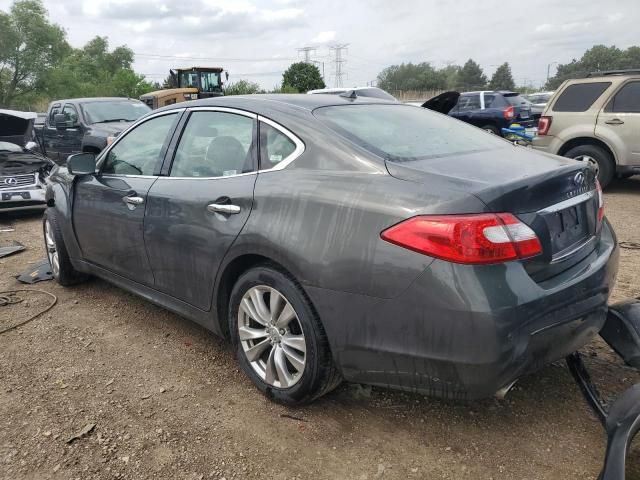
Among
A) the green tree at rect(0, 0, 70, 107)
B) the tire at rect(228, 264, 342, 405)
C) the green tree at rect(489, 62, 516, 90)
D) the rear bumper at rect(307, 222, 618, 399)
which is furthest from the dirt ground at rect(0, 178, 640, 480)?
the green tree at rect(489, 62, 516, 90)

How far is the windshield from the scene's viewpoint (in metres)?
10.3

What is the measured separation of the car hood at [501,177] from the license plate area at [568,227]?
0.07 metres

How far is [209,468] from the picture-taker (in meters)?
2.33

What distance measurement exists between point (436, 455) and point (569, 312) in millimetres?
850

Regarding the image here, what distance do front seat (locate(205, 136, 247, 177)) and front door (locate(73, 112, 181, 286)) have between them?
471 millimetres

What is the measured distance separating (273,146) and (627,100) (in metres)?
7.25

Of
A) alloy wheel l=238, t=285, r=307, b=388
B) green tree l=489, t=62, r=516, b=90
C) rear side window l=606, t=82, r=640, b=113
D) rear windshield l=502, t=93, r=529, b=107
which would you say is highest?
green tree l=489, t=62, r=516, b=90

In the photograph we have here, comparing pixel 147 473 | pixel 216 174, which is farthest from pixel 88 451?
pixel 216 174

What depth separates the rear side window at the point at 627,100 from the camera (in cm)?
784

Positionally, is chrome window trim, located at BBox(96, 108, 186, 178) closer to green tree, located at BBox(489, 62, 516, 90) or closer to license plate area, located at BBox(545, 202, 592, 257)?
license plate area, located at BBox(545, 202, 592, 257)

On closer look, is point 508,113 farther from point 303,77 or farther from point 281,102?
point 303,77

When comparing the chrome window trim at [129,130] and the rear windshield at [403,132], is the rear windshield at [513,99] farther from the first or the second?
the chrome window trim at [129,130]

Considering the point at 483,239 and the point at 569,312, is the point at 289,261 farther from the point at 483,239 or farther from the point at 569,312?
the point at 569,312

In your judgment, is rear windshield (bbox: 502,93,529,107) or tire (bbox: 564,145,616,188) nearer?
tire (bbox: 564,145,616,188)
